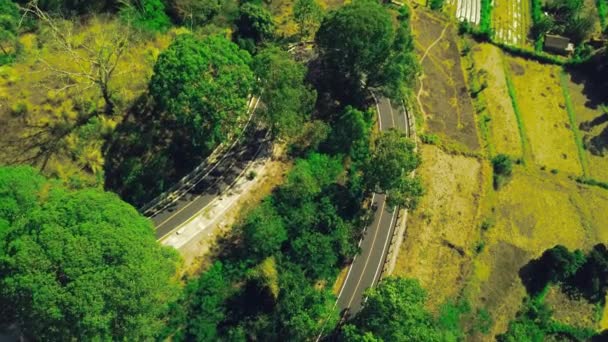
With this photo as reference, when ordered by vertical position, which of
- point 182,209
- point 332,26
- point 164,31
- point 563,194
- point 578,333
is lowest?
point 578,333

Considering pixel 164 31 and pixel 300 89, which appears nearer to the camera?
pixel 300 89

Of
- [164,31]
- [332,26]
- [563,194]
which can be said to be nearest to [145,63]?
[164,31]

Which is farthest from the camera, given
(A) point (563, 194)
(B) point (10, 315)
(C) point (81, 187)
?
(A) point (563, 194)

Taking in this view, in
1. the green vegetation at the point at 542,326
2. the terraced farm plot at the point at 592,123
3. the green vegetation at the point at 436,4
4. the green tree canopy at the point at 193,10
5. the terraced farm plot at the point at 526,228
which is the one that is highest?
the green tree canopy at the point at 193,10

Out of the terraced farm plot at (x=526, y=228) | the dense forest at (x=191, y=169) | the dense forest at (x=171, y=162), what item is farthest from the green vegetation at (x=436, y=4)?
the terraced farm plot at (x=526, y=228)

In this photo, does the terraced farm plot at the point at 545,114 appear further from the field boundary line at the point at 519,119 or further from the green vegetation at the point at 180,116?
the green vegetation at the point at 180,116

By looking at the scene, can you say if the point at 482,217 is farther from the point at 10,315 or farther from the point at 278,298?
the point at 10,315
